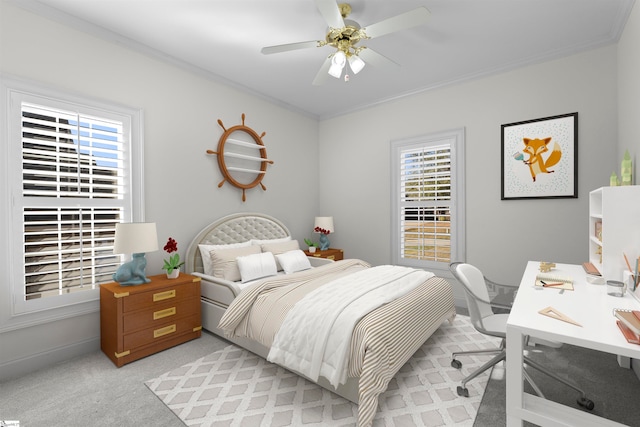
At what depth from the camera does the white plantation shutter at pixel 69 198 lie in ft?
8.09

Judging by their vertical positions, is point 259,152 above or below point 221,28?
below

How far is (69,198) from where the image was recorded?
263cm

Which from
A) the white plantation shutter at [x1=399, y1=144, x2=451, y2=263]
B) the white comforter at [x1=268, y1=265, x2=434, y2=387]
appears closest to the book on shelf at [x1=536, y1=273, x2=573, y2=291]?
the white comforter at [x1=268, y1=265, x2=434, y2=387]

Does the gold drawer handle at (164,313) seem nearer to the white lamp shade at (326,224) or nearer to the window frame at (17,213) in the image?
the window frame at (17,213)

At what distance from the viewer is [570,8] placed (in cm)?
254

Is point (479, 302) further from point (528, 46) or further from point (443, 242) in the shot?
point (528, 46)

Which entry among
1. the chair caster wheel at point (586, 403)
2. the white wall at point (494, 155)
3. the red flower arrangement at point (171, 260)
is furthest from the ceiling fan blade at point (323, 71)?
the chair caster wheel at point (586, 403)

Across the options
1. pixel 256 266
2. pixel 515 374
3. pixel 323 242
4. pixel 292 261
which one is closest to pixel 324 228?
pixel 323 242

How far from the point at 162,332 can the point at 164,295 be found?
13.6 inches

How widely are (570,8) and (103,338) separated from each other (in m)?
5.11

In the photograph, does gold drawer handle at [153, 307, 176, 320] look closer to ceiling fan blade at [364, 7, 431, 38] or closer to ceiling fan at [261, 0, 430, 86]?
ceiling fan at [261, 0, 430, 86]

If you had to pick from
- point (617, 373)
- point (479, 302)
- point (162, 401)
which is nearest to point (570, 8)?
point (479, 302)

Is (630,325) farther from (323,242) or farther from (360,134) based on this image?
(360,134)

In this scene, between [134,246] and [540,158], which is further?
[540,158]
